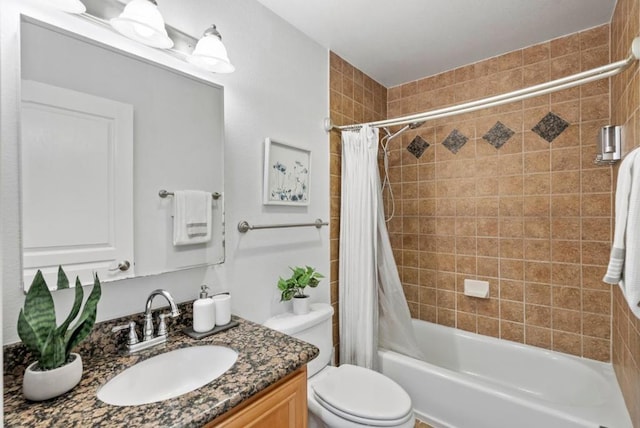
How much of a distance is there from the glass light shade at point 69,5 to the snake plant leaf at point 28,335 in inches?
36.4

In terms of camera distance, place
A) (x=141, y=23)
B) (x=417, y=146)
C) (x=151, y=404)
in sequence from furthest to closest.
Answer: (x=417, y=146)
(x=141, y=23)
(x=151, y=404)

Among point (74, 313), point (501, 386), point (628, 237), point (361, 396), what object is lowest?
point (501, 386)

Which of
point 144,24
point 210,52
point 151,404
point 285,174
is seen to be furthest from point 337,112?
point 151,404

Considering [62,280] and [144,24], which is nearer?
[62,280]

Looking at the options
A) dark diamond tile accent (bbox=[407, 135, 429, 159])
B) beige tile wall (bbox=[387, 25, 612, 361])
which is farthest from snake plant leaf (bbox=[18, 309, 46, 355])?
dark diamond tile accent (bbox=[407, 135, 429, 159])

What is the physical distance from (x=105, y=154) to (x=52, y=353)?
0.63 metres

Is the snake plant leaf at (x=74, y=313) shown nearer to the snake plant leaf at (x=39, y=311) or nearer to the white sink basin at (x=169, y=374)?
the snake plant leaf at (x=39, y=311)

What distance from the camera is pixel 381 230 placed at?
2064mm

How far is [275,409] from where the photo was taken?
0.94 m

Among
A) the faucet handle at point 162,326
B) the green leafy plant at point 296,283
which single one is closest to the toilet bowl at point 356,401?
the green leafy plant at point 296,283

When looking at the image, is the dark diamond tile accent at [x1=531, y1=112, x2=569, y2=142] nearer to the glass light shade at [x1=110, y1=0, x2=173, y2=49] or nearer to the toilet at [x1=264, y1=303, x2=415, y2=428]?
Result: the toilet at [x1=264, y1=303, x2=415, y2=428]

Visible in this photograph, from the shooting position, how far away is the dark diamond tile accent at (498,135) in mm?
2172

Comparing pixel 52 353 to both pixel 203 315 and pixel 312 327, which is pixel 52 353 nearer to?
Result: pixel 203 315

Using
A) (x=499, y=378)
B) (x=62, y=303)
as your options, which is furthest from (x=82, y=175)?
(x=499, y=378)
